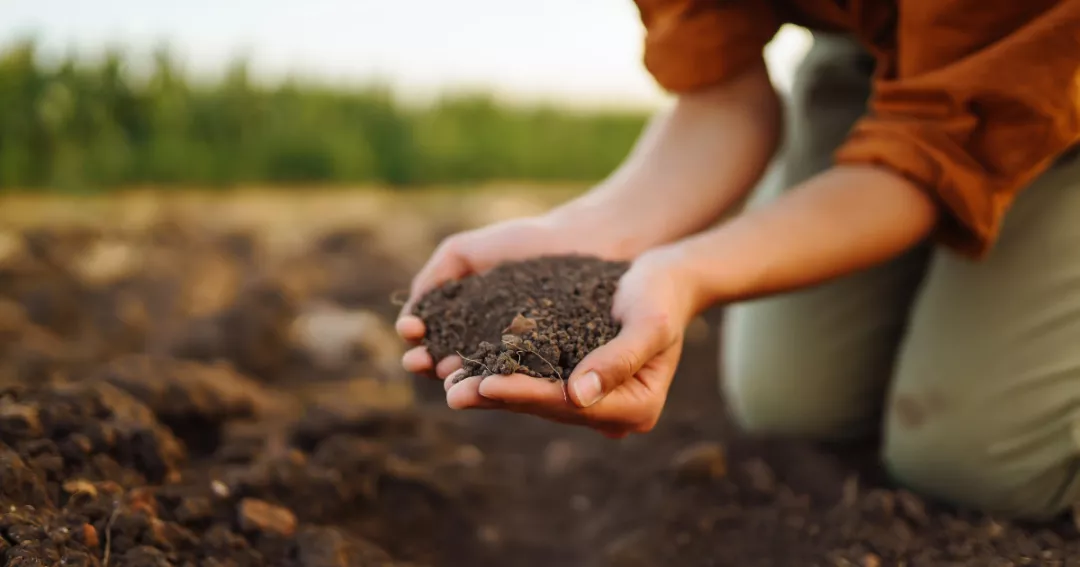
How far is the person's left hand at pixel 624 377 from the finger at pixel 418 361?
0.11 meters

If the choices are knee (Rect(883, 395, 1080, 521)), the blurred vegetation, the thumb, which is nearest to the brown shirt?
knee (Rect(883, 395, 1080, 521))

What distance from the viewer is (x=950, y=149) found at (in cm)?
121

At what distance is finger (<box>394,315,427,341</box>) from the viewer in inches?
44.5

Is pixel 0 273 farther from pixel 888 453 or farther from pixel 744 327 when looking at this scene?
pixel 888 453

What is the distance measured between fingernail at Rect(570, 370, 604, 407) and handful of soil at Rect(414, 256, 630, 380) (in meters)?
0.05

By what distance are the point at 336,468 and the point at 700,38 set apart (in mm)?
909

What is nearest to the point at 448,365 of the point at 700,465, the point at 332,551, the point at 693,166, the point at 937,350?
the point at 332,551

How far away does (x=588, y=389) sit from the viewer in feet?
3.07

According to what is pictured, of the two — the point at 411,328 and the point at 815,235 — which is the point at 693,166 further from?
the point at 411,328

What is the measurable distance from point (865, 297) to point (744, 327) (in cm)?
27

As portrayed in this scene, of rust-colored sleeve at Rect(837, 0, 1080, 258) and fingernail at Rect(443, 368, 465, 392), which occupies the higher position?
rust-colored sleeve at Rect(837, 0, 1080, 258)

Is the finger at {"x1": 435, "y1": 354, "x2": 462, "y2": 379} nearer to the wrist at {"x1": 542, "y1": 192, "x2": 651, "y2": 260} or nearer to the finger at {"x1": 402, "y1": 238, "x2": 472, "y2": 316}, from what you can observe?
the finger at {"x1": 402, "y1": 238, "x2": 472, "y2": 316}

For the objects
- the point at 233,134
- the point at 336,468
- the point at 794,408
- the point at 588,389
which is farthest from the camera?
the point at 233,134

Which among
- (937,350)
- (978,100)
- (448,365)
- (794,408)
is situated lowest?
(794,408)
